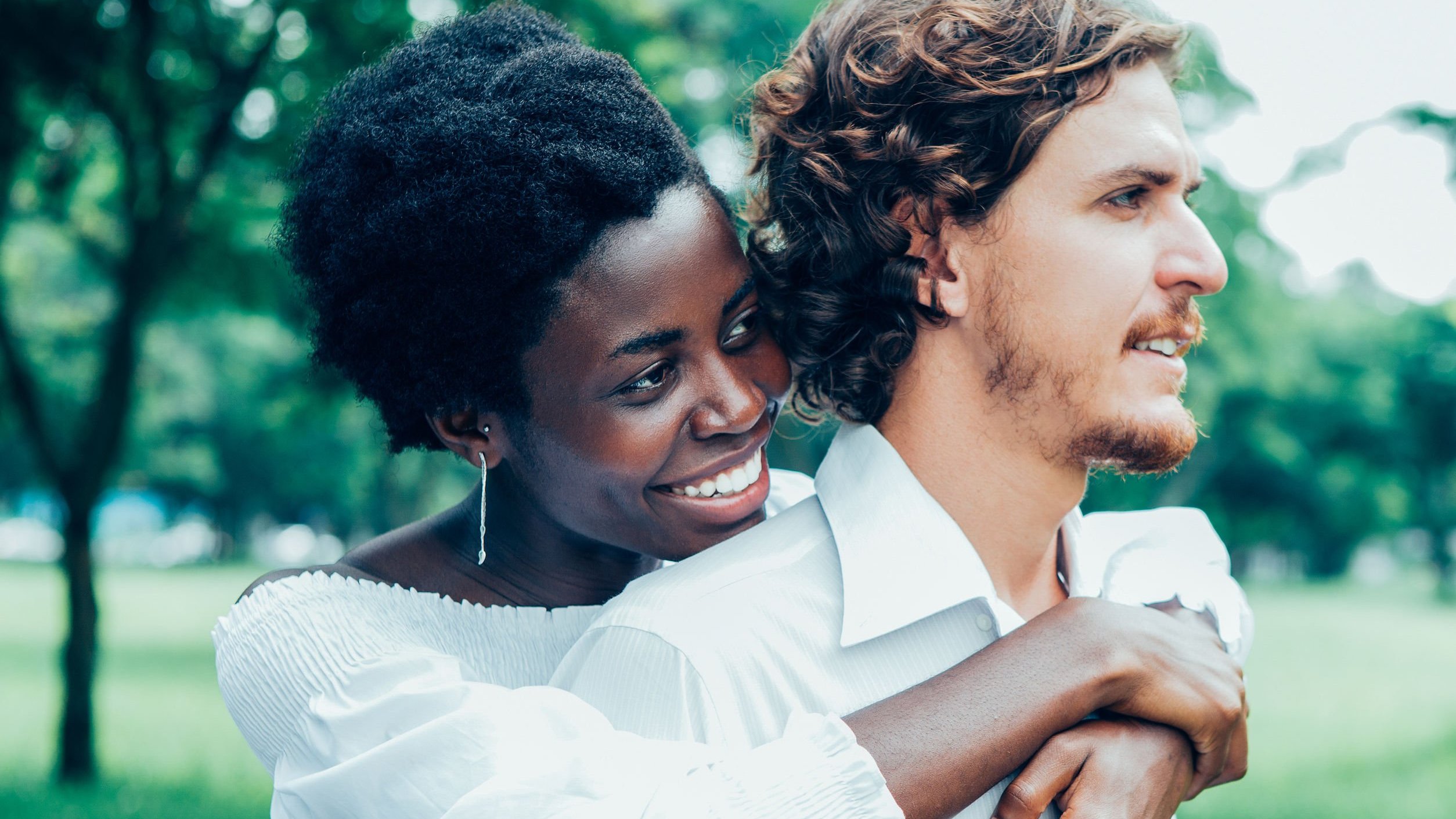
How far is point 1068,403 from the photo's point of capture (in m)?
2.69

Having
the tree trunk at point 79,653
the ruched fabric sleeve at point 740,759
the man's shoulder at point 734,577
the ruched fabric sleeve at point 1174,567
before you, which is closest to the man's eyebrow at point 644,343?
the man's shoulder at point 734,577

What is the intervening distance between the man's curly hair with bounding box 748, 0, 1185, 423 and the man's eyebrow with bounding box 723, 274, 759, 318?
129mm

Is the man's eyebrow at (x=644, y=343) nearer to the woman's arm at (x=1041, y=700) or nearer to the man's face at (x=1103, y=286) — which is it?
the man's face at (x=1103, y=286)

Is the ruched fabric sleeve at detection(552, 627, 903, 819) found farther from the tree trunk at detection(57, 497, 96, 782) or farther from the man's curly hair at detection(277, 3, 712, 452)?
the tree trunk at detection(57, 497, 96, 782)

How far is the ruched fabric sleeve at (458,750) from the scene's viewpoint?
2.07m

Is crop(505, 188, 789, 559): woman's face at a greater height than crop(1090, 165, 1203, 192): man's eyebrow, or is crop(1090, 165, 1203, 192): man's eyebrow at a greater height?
crop(1090, 165, 1203, 192): man's eyebrow

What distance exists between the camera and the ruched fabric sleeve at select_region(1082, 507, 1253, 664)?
2.90m

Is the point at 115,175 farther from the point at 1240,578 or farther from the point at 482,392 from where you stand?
the point at 1240,578

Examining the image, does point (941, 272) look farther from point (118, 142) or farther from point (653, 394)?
point (118, 142)

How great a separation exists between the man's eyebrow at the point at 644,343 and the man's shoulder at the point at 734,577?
1.43 ft

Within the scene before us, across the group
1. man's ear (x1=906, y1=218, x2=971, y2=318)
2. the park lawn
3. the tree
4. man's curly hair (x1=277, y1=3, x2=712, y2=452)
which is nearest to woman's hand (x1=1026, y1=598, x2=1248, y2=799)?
man's ear (x1=906, y1=218, x2=971, y2=318)

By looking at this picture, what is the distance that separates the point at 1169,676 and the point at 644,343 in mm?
1229

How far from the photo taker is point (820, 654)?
2.44 metres

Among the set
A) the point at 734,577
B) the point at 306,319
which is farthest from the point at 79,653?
the point at 734,577
